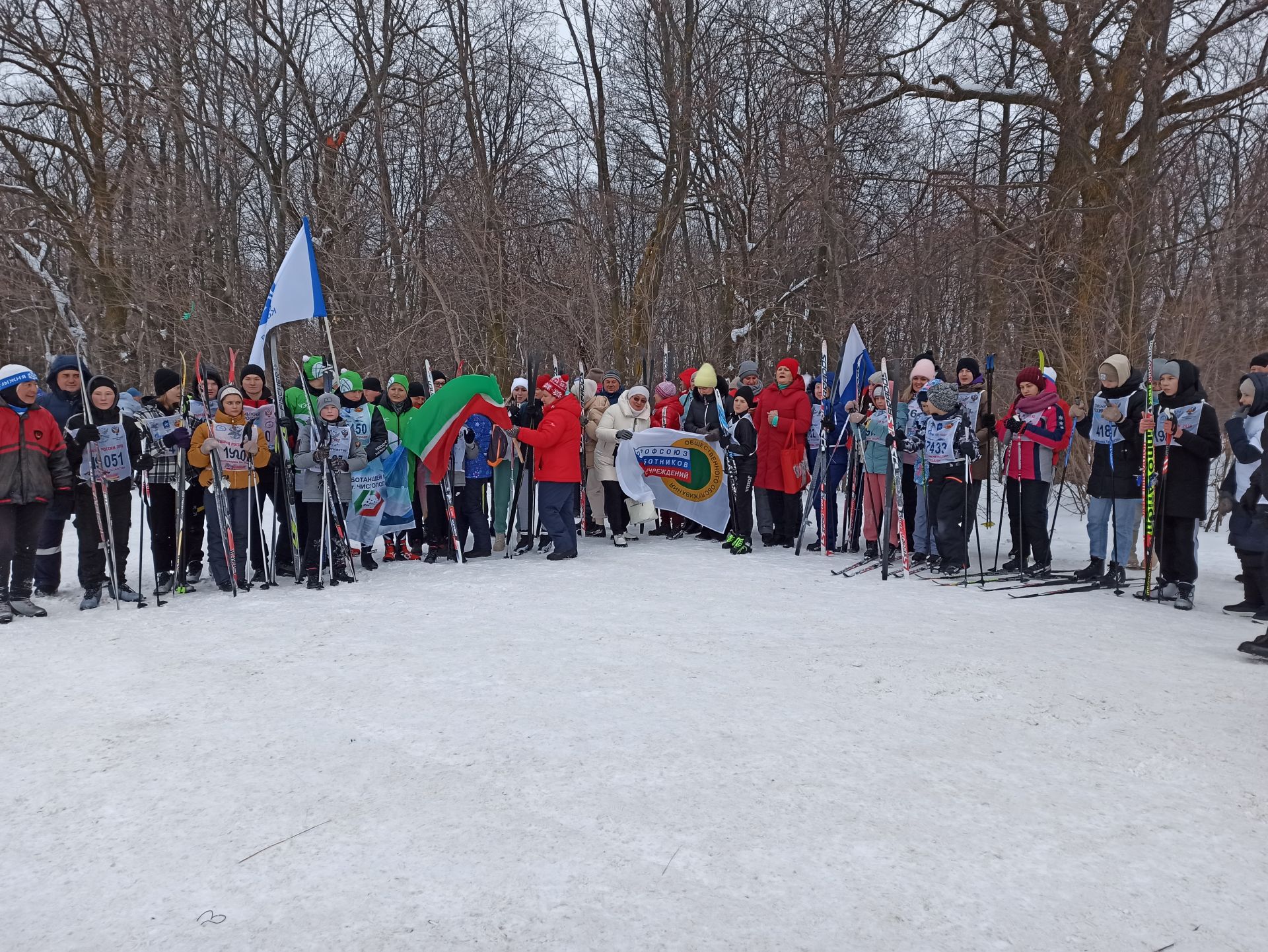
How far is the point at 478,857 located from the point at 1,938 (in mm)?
1466

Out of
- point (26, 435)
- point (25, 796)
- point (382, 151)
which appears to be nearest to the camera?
point (25, 796)

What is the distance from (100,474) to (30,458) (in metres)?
0.55

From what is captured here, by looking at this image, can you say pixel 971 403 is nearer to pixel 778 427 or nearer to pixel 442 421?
pixel 778 427

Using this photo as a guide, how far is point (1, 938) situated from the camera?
2.75 m

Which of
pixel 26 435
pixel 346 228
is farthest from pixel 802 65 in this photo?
pixel 26 435

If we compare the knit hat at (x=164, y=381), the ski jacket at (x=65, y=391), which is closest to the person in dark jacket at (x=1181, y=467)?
the knit hat at (x=164, y=381)

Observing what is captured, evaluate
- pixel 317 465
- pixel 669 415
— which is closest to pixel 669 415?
pixel 669 415

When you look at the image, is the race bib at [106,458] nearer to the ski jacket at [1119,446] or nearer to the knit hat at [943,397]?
the knit hat at [943,397]

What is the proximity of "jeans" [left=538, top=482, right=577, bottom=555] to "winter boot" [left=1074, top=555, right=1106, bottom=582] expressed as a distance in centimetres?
510

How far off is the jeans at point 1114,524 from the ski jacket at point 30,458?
8998 mm

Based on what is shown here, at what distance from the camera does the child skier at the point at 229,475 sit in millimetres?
7941

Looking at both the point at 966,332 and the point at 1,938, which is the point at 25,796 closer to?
the point at 1,938

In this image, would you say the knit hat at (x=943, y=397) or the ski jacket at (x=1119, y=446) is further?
the knit hat at (x=943, y=397)

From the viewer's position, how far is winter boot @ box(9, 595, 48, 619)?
276 inches
